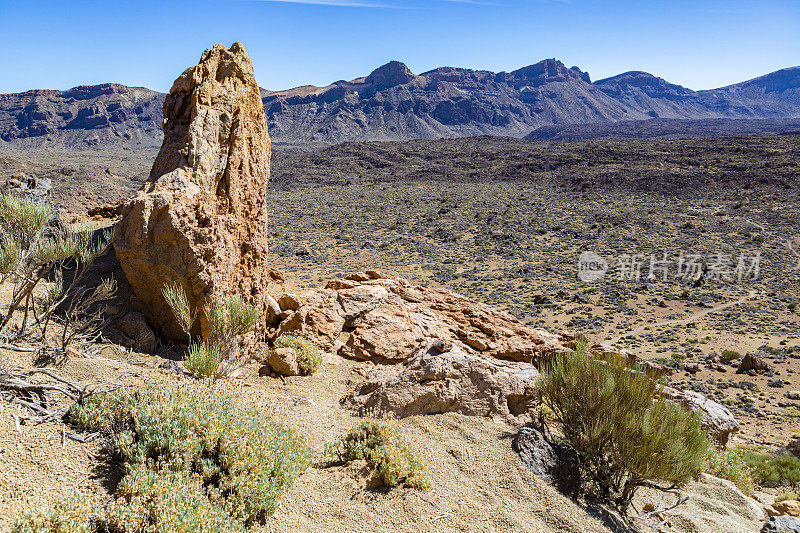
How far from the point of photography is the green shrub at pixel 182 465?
278 centimetres

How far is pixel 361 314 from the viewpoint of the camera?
845 centimetres

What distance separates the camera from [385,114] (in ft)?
509

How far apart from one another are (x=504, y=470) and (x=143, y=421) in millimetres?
3334

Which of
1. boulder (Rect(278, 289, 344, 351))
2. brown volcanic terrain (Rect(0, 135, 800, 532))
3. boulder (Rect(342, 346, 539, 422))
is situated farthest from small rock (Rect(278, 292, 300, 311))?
boulder (Rect(342, 346, 539, 422))

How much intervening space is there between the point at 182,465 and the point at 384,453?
5.65ft

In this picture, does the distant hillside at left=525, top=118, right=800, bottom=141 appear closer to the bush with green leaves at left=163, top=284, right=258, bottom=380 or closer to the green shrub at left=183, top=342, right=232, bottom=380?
the bush with green leaves at left=163, top=284, right=258, bottom=380

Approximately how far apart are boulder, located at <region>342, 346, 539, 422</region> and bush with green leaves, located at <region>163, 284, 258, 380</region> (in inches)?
64.8

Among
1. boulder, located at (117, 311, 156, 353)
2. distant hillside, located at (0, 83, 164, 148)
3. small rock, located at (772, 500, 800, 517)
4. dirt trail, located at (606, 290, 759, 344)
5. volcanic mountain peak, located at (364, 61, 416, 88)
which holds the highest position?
volcanic mountain peak, located at (364, 61, 416, 88)

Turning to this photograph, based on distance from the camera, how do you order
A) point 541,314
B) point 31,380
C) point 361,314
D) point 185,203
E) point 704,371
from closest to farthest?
point 31,380 < point 185,203 < point 361,314 < point 704,371 < point 541,314

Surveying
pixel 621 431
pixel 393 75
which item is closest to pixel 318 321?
pixel 621 431

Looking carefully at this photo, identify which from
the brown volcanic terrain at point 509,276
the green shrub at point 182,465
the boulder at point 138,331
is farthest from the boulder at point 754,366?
the boulder at point 138,331

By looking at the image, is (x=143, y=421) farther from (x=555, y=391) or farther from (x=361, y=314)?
(x=361, y=314)

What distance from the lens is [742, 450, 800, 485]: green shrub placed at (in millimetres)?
7645

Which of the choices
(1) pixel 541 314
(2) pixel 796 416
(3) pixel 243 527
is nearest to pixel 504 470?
(3) pixel 243 527
